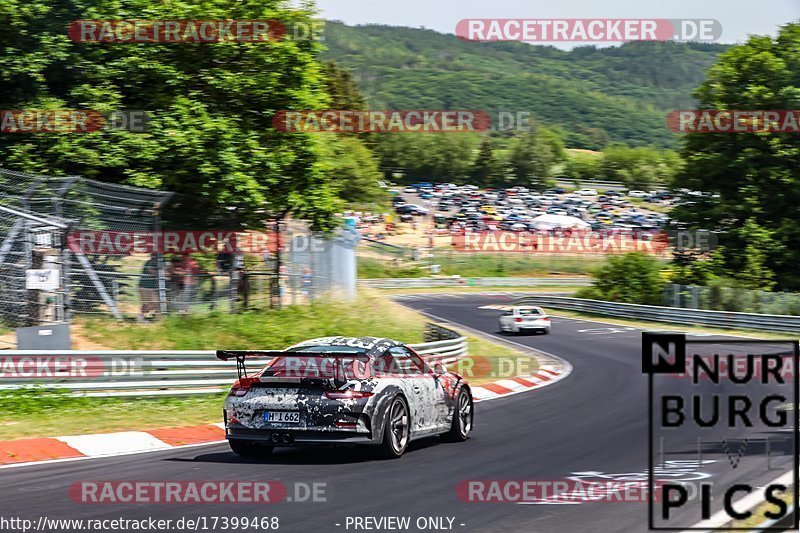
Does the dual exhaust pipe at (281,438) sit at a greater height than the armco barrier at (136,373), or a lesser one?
greater

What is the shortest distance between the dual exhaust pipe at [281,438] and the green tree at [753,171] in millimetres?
36470

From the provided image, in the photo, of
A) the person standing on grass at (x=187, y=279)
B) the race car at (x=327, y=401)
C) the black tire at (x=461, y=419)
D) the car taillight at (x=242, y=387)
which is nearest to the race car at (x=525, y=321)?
the person standing on grass at (x=187, y=279)

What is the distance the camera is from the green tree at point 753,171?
4319 centimetres

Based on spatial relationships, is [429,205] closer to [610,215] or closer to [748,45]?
[610,215]

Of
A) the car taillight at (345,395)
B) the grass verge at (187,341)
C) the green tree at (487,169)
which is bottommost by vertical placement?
the grass verge at (187,341)

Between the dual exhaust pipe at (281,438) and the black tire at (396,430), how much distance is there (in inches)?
35.4

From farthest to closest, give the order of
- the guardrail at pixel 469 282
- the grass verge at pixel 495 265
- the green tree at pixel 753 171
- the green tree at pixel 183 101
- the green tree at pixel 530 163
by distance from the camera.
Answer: the green tree at pixel 530 163 < the grass verge at pixel 495 265 < the guardrail at pixel 469 282 < the green tree at pixel 753 171 < the green tree at pixel 183 101

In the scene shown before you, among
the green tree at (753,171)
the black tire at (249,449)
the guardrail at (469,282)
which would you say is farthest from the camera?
the guardrail at (469,282)

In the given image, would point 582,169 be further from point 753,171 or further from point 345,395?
point 345,395

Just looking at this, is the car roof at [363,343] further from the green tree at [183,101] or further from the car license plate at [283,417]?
the green tree at [183,101]

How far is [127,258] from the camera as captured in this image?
1875 centimetres

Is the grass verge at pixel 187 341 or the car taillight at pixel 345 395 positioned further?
the grass verge at pixel 187 341

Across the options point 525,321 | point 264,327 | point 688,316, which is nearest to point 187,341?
point 264,327

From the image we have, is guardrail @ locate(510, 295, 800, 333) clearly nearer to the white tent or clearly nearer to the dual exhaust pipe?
the dual exhaust pipe
